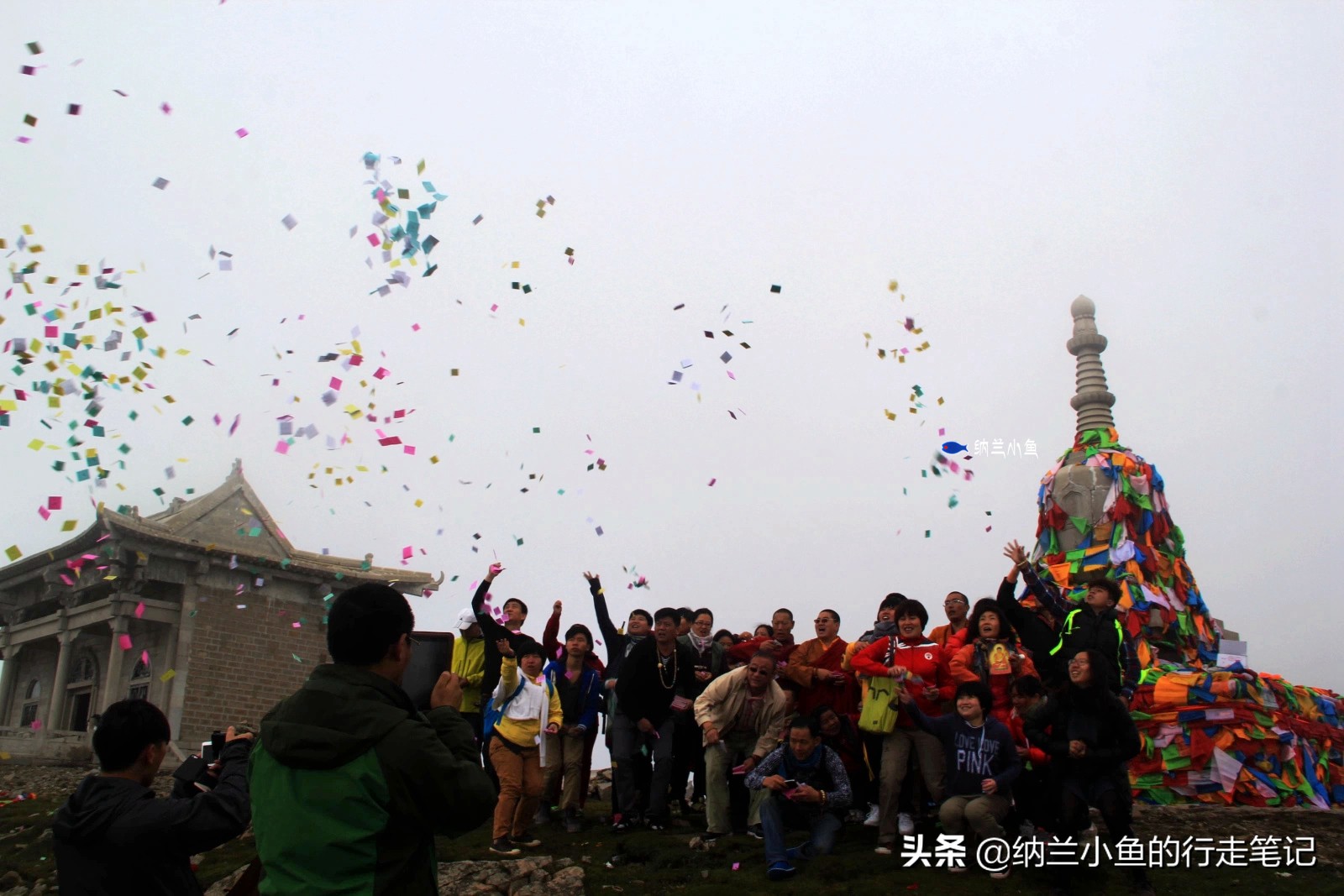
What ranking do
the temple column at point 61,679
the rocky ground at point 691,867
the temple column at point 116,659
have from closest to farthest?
the rocky ground at point 691,867 < the temple column at point 116,659 < the temple column at point 61,679

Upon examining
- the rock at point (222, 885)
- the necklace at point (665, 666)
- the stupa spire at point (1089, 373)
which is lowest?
the rock at point (222, 885)

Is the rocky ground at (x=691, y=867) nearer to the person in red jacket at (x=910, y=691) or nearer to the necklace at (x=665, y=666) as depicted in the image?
the person in red jacket at (x=910, y=691)

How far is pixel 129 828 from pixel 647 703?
5136 mm

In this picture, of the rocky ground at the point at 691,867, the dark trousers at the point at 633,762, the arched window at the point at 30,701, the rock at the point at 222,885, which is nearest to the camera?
the rocky ground at the point at 691,867

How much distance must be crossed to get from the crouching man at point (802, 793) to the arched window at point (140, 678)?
1664cm

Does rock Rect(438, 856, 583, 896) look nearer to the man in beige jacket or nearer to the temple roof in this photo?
the man in beige jacket

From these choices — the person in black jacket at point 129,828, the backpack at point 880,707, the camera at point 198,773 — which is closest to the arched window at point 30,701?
the backpack at point 880,707

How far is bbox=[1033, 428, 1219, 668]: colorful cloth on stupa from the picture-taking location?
12109mm

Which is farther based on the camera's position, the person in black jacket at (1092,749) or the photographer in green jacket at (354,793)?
the person in black jacket at (1092,749)

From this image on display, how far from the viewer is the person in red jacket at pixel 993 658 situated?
7.43 metres

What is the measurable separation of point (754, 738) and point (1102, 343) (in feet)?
31.7

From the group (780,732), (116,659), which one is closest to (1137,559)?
(780,732)

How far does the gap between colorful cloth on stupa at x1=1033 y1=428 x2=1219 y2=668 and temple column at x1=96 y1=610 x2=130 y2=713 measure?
15.8 meters

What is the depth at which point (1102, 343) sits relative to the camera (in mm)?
14906
